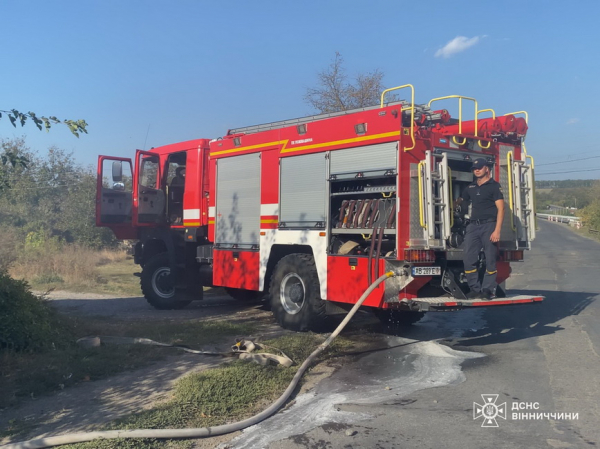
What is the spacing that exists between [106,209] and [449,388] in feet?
27.9

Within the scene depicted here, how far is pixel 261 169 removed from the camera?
933 centimetres

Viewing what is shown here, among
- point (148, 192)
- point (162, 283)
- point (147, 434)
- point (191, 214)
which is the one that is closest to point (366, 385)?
point (147, 434)

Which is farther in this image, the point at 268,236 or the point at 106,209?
the point at 106,209

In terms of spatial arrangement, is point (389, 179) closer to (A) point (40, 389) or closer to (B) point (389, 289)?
(B) point (389, 289)

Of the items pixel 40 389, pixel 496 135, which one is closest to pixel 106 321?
pixel 40 389

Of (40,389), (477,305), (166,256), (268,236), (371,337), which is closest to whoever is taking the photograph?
(40,389)

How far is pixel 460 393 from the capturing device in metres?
5.42

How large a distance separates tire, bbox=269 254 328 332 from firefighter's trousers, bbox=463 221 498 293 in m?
2.12

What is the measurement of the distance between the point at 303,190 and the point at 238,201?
168cm

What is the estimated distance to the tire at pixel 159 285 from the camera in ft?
37.4

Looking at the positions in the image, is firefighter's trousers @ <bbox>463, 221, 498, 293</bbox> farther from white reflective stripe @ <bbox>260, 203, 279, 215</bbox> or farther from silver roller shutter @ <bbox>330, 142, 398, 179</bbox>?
white reflective stripe @ <bbox>260, 203, 279, 215</bbox>

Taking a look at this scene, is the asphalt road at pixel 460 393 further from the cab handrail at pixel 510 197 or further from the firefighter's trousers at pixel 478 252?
the cab handrail at pixel 510 197

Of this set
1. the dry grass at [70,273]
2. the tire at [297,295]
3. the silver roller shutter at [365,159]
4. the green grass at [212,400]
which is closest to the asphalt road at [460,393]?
the green grass at [212,400]

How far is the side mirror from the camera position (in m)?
11.3
